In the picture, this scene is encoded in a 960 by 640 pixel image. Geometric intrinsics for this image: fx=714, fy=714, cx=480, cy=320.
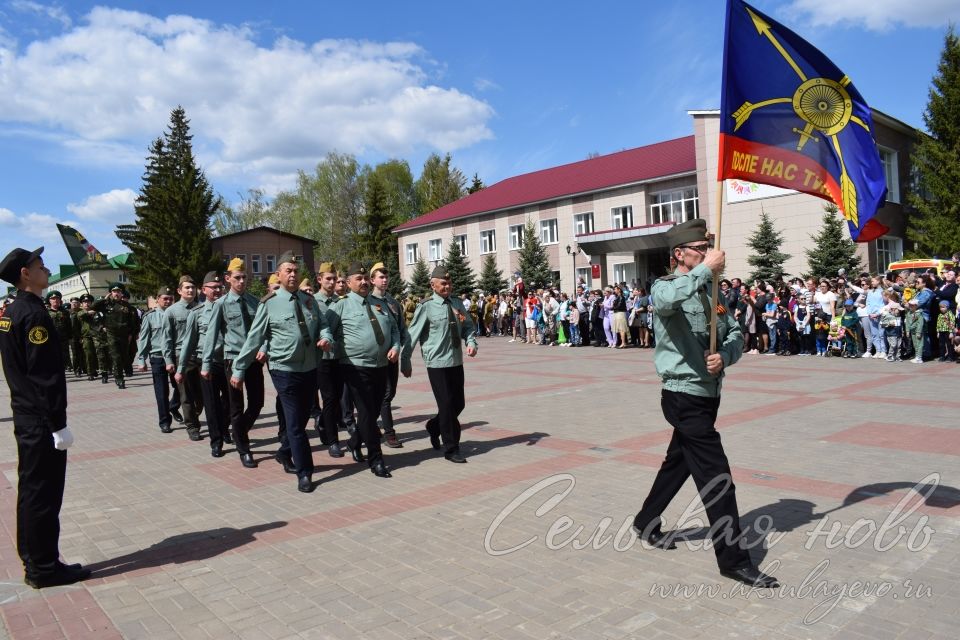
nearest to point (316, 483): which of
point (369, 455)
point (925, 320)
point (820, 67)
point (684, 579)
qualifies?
point (369, 455)

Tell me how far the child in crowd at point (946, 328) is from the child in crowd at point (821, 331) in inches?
99.8

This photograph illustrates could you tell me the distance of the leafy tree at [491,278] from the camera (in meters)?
49.1

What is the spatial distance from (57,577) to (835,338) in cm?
1707

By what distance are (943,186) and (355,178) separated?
5113 centimetres

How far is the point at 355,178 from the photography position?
232 ft

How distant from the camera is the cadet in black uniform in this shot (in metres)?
4.48

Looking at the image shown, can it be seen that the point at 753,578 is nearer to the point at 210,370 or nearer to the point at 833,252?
the point at 210,370

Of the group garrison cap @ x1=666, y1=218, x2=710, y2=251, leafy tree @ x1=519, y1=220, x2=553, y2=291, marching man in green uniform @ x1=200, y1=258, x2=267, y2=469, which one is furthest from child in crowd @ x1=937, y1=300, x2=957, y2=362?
leafy tree @ x1=519, y1=220, x2=553, y2=291

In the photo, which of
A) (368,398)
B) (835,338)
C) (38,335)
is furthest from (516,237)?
(38,335)

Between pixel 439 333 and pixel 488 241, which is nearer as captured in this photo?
pixel 439 333

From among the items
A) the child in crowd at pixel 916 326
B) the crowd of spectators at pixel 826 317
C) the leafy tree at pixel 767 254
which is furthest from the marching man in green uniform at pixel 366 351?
the leafy tree at pixel 767 254

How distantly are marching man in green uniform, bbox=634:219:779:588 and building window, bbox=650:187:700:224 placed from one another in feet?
118

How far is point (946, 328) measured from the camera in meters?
15.1

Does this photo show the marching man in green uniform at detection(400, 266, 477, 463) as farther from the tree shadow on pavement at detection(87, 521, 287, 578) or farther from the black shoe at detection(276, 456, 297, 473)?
the tree shadow on pavement at detection(87, 521, 287, 578)
